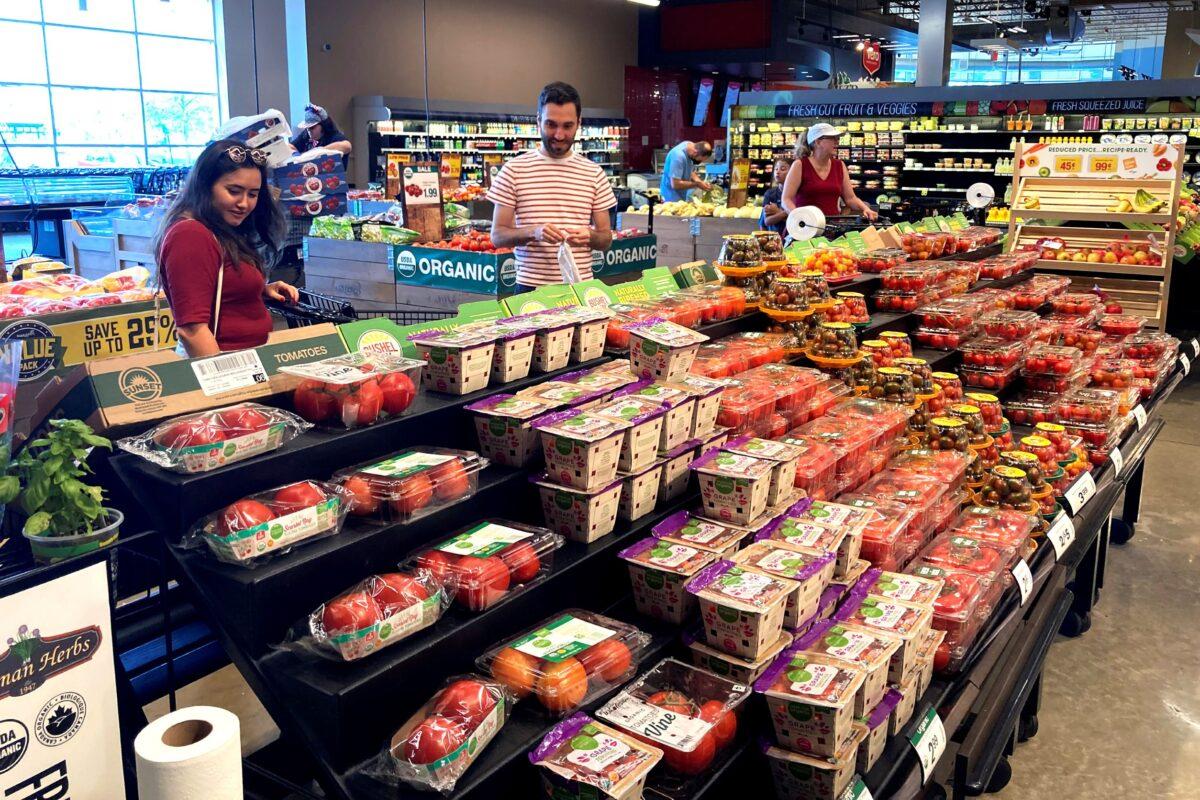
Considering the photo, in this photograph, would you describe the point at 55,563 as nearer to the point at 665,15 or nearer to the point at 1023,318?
the point at 1023,318

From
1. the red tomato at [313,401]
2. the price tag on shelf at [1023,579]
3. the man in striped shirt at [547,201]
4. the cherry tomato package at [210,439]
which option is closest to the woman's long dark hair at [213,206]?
the red tomato at [313,401]

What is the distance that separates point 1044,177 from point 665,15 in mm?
16756

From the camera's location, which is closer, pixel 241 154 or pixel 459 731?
pixel 459 731

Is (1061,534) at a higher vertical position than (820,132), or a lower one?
lower

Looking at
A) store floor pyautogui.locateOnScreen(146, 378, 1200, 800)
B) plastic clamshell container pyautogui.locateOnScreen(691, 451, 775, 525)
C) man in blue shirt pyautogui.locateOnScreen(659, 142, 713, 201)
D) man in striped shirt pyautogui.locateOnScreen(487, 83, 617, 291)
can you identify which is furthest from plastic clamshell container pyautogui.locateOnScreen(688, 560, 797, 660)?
man in blue shirt pyautogui.locateOnScreen(659, 142, 713, 201)

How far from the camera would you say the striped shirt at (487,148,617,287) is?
13.3 ft

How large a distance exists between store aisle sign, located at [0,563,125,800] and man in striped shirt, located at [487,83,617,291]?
2811 millimetres

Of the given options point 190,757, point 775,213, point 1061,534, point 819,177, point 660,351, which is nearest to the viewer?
point 190,757

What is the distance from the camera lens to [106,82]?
16.5 meters

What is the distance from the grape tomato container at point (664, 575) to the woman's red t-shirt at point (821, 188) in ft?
14.0

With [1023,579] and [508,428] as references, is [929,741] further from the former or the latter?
[508,428]

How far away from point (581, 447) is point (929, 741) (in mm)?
980

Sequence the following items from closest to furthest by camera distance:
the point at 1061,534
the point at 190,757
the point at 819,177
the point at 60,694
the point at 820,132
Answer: the point at 190,757 < the point at 60,694 < the point at 1061,534 < the point at 820,132 < the point at 819,177

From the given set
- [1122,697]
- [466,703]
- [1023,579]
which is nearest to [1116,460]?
[1122,697]
